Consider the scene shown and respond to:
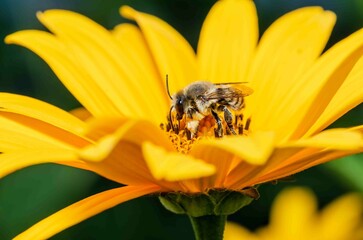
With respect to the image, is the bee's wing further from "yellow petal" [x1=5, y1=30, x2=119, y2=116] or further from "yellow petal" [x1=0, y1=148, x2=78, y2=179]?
"yellow petal" [x1=0, y1=148, x2=78, y2=179]

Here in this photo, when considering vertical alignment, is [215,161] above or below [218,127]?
below

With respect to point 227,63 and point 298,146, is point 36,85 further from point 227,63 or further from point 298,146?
point 298,146

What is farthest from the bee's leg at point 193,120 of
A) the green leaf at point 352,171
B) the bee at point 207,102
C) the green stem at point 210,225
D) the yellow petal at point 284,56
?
the green leaf at point 352,171

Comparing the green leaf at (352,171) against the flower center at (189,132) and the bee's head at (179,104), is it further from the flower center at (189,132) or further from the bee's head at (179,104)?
the bee's head at (179,104)

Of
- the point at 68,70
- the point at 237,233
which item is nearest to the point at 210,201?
the point at 68,70

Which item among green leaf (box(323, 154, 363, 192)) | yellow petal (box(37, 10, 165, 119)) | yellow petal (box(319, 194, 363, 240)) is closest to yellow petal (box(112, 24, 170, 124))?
yellow petal (box(37, 10, 165, 119))

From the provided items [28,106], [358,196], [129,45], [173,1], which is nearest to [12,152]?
[28,106]

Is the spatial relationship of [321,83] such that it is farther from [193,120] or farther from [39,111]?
[39,111]
